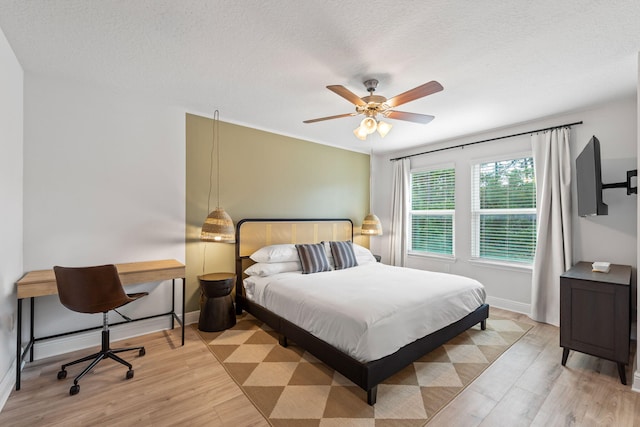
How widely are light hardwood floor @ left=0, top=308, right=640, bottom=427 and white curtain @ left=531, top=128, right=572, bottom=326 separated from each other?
979 mm

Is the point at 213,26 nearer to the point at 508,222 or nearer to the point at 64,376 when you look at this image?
the point at 64,376

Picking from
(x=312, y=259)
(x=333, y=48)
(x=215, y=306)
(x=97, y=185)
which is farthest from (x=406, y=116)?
(x=97, y=185)

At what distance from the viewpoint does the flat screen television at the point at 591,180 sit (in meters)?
2.60

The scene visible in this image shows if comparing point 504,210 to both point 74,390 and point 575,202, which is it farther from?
point 74,390

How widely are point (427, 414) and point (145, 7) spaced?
3.18 metres

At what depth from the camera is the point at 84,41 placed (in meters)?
2.11

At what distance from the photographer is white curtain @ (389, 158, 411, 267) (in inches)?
201

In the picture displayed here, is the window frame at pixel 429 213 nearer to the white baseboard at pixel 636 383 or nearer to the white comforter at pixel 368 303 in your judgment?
the white comforter at pixel 368 303

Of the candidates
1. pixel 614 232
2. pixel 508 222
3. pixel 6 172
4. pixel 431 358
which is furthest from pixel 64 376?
pixel 614 232

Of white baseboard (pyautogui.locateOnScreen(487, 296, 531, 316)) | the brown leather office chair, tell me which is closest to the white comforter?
white baseboard (pyautogui.locateOnScreen(487, 296, 531, 316))

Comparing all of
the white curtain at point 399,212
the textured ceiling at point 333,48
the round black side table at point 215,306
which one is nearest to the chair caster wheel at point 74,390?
the round black side table at point 215,306

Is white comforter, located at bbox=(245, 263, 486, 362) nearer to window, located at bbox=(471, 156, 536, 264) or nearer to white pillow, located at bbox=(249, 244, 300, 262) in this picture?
white pillow, located at bbox=(249, 244, 300, 262)

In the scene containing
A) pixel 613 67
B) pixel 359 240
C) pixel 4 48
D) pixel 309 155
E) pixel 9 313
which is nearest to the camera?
pixel 4 48

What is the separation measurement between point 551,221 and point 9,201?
5424mm
